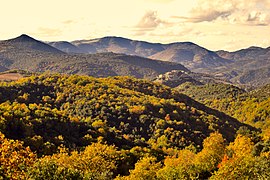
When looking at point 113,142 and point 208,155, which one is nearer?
point 208,155

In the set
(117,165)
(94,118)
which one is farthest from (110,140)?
(94,118)

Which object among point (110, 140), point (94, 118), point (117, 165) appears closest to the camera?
point (117, 165)

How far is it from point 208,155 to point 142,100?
335 ft

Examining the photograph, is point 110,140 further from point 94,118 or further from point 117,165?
point 94,118

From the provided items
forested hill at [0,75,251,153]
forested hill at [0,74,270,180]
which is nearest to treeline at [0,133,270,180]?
forested hill at [0,74,270,180]

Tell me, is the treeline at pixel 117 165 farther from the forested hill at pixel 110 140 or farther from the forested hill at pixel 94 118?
the forested hill at pixel 94 118

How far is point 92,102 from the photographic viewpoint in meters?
180

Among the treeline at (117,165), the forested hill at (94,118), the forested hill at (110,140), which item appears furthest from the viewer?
the forested hill at (94,118)

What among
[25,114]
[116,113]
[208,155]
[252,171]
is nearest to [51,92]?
[116,113]

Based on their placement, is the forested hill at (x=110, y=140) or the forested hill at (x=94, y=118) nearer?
the forested hill at (x=110, y=140)

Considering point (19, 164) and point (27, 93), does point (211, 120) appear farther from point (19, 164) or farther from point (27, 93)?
point (19, 164)

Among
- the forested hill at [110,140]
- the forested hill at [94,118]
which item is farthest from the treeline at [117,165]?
the forested hill at [94,118]

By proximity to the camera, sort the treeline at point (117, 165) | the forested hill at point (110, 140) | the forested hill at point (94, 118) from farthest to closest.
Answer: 1. the forested hill at point (94, 118)
2. the forested hill at point (110, 140)
3. the treeline at point (117, 165)

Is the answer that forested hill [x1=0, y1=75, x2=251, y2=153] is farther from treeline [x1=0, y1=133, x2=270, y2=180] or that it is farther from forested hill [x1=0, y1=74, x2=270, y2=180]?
treeline [x1=0, y1=133, x2=270, y2=180]
